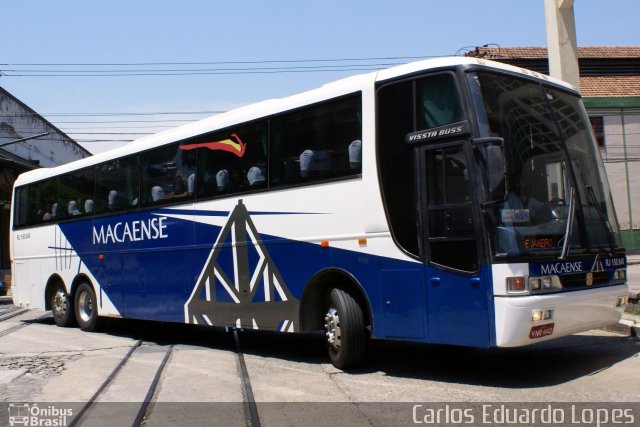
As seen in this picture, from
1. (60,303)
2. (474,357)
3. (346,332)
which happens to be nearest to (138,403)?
(346,332)

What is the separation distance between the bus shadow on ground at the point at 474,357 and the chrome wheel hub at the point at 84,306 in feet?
8.59

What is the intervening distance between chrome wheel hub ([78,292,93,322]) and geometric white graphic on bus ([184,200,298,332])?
14.0ft

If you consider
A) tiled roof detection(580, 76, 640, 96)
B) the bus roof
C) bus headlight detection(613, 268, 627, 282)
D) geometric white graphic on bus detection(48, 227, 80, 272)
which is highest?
tiled roof detection(580, 76, 640, 96)

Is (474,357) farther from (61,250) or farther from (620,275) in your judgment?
(61,250)

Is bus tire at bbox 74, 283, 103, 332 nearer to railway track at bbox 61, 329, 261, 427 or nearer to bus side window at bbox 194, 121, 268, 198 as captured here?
railway track at bbox 61, 329, 261, 427

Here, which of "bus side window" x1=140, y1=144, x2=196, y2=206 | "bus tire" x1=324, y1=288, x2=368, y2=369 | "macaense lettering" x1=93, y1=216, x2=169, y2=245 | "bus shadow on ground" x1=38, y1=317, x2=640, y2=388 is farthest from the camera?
"macaense lettering" x1=93, y1=216, x2=169, y2=245

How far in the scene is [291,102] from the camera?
8.57m

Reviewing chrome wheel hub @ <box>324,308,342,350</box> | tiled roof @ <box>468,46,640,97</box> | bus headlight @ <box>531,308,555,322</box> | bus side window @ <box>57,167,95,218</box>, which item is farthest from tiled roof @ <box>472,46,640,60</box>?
bus headlight @ <box>531,308,555,322</box>

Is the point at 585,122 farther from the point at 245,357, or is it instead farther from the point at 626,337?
the point at 245,357

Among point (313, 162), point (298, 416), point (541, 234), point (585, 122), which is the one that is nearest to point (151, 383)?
point (298, 416)

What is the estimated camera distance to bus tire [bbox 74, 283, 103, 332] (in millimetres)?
13094

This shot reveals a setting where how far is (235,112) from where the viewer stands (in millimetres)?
9680

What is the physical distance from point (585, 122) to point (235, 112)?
485 centimetres

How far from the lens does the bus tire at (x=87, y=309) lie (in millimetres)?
13094
